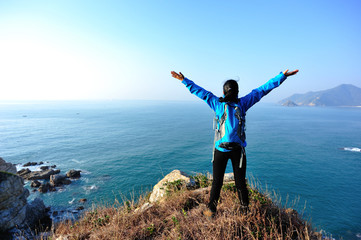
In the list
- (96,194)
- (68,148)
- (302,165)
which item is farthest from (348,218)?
(68,148)

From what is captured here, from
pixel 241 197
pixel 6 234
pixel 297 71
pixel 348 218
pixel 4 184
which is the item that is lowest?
Result: pixel 348 218

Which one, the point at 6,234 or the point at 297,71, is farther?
the point at 6,234

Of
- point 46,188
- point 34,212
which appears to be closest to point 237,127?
point 34,212

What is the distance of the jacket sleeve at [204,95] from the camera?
372cm

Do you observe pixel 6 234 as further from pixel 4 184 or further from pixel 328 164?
pixel 328 164

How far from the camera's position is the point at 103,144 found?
55469 millimetres

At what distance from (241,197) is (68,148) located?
197ft

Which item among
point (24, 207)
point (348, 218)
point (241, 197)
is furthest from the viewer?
point (348, 218)

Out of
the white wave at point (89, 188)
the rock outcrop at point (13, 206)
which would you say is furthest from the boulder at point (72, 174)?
the rock outcrop at point (13, 206)

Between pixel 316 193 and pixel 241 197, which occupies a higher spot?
pixel 241 197

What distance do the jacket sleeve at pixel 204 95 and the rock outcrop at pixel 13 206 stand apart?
25.2 m

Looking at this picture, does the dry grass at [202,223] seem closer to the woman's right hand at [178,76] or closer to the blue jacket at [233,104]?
the blue jacket at [233,104]

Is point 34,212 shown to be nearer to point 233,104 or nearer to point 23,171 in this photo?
point 23,171

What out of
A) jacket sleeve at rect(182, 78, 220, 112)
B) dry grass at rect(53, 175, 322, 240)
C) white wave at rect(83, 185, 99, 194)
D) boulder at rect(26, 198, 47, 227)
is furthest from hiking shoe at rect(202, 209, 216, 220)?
Answer: white wave at rect(83, 185, 99, 194)
